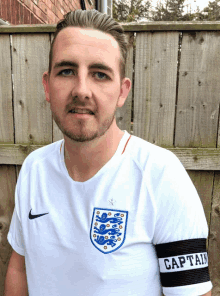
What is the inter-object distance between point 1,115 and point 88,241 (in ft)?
5.13

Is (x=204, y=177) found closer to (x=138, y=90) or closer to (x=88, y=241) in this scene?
(x=138, y=90)

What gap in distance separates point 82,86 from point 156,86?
3.52 feet

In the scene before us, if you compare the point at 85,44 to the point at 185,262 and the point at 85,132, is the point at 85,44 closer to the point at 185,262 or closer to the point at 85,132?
the point at 85,132

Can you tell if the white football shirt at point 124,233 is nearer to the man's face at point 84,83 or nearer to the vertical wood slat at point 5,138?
the man's face at point 84,83

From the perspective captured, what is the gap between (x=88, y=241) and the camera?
1092 millimetres

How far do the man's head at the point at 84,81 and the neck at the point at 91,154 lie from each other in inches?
2.6

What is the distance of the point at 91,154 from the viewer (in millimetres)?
1244

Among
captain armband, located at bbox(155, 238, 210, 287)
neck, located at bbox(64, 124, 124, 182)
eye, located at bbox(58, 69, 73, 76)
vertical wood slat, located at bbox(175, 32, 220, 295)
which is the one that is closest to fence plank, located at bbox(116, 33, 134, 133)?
vertical wood slat, located at bbox(175, 32, 220, 295)

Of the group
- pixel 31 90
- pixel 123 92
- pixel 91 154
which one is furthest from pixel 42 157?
pixel 31 90

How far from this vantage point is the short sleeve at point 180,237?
101 centimetres

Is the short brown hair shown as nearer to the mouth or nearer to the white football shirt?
the mouth

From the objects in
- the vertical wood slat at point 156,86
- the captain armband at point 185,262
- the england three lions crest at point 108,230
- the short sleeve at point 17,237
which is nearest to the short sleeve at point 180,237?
the captain armband at point 185,262

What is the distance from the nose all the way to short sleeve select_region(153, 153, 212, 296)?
0.51 meters

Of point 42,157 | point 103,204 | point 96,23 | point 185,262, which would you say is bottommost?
point 185,262
